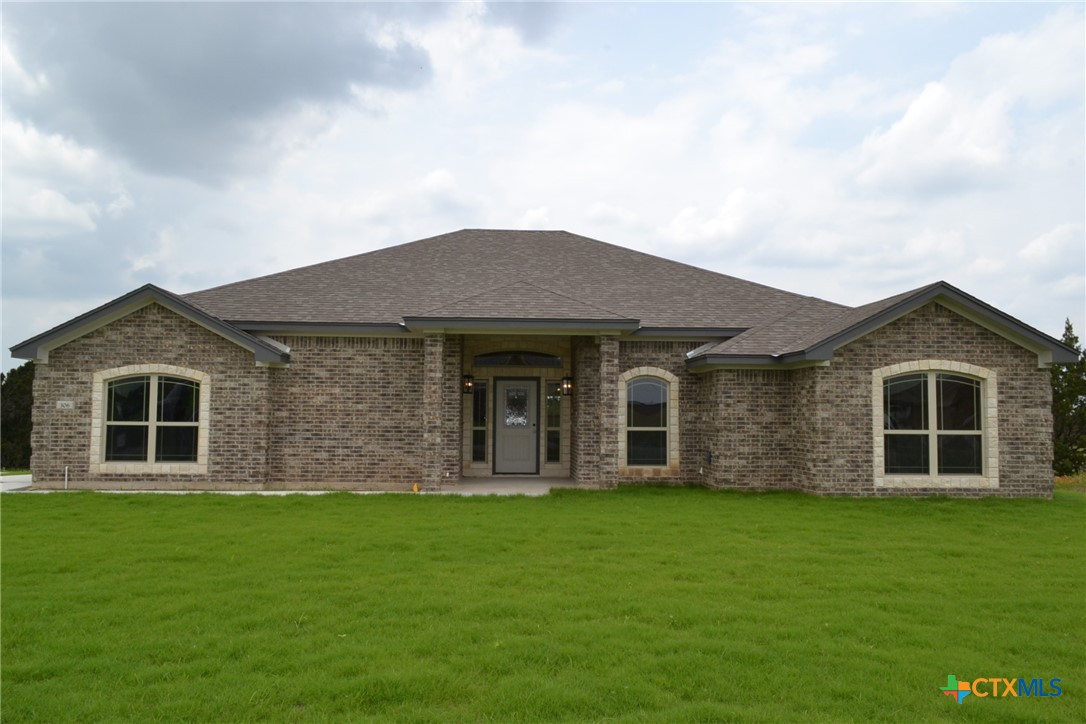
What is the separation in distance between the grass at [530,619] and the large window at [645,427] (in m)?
4.78

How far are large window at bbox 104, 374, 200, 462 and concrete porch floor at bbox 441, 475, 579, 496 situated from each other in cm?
486

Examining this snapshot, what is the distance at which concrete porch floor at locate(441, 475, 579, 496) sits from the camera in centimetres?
1351

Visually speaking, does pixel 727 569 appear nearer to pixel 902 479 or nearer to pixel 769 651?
pixel 769 651

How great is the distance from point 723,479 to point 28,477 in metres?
14.3

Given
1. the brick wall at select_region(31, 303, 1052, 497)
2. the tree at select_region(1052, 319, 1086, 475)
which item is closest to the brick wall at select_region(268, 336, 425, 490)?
the brick wall at select_region(31, 303, 1052, 497)

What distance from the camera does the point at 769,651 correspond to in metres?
4.98

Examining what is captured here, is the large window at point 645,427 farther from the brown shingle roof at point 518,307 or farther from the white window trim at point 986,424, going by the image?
the white window trim at point 986,424

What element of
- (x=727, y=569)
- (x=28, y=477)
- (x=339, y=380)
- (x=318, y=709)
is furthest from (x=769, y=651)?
(x=28, y=477)

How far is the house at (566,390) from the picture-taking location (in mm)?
13203

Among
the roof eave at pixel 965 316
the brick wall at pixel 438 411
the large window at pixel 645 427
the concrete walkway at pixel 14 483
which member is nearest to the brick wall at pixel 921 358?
the brick wall at pixel 438 411

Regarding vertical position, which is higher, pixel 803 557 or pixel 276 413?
pixel 276 413

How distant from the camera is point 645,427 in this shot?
49.3ft

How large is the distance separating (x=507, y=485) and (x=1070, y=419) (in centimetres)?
1664

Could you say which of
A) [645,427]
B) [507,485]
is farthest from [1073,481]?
[507,485]
